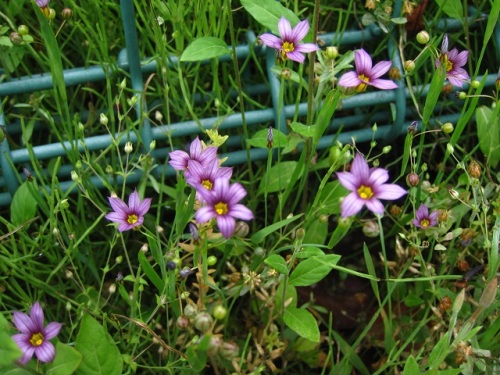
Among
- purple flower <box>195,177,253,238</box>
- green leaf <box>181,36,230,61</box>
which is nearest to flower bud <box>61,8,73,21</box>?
green leaf <box>181,36,230,61</box>

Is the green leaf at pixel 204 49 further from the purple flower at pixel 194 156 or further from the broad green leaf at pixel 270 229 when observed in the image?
the broad green leaf at pixel 270 229

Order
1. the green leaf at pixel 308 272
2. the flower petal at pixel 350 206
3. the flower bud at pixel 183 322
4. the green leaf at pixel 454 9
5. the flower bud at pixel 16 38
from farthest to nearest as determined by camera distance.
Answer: the green leaf at pixel 454 9 < the flower bud at pixel 16 38 < the green leaf at pixel 308 272 < the flower bud at pixel 183 322 < the flower petal at pixel 350 206

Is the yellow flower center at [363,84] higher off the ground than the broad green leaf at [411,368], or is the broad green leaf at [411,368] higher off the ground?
the yellow flower center at [363,84]

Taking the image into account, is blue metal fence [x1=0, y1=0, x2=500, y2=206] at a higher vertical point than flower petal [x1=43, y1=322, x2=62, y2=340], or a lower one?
higher

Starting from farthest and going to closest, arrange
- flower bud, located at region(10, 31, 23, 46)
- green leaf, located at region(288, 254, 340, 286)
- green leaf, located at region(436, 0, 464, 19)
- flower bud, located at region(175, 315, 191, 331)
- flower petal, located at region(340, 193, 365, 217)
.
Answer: green leaf, located at region(436, 0, 464, 19)
flower bud, located at region(10, 31, 23, 46)
green leaf, located at region(288, 254, 340, 286)
flower bud, located at region(175, 315, 191, 331)
flower petal, located at region(340, 193, 365, 217)

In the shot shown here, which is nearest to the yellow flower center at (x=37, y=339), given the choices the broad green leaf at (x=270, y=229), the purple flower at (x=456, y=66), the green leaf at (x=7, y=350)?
the green leaf at (x=7, y=350)

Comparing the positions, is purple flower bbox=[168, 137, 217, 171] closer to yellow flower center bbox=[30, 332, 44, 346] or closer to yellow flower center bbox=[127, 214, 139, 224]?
yellow flower center bbox=[127, 214, 139, 224]

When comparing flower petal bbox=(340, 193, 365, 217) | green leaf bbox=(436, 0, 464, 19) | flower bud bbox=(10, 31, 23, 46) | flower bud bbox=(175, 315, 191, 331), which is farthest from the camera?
green leaf bbox=(436, 0, 464, 19)

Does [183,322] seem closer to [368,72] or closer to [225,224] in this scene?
[225,224]
